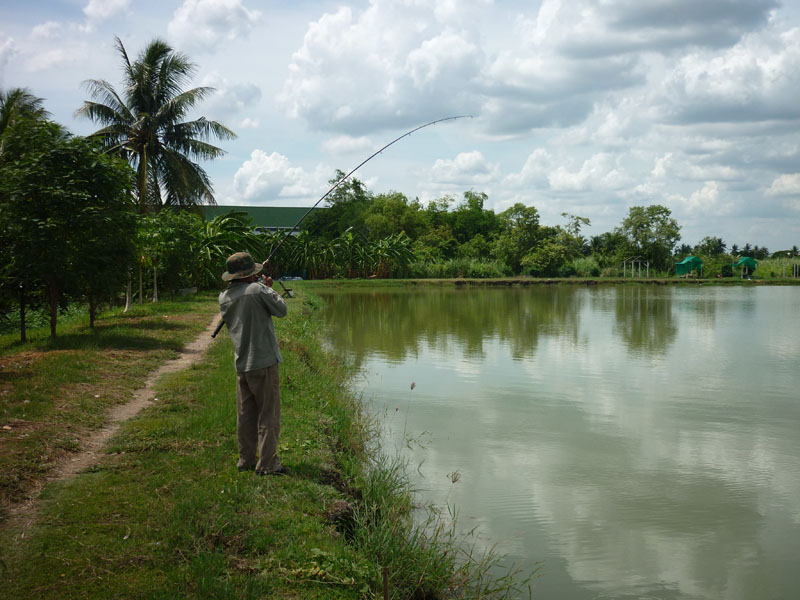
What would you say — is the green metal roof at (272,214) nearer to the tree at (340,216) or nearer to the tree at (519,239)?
the tree at (340,216)

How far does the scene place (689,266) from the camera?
59656 mm

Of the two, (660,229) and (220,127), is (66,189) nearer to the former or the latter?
(220,127)

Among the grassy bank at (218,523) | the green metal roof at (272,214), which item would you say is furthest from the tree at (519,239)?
the grassy bank at (218,523)

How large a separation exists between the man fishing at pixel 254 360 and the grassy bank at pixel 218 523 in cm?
23

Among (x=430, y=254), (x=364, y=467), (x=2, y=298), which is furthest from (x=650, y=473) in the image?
(x=430, y=254)

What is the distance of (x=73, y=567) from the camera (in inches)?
157

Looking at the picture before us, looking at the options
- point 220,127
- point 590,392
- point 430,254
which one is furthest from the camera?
point 430,254

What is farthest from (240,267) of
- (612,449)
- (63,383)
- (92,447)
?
(612,449)

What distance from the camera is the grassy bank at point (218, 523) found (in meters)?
3.98

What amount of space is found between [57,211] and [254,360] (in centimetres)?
858

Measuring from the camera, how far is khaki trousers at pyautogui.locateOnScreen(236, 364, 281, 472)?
18.4 ft

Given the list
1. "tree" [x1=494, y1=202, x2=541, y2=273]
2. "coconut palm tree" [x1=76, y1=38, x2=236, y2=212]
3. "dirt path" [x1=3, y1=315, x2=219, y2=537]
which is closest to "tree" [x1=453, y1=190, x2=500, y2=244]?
"tree" [x1=494, y1=202, x2=541, y2=273]

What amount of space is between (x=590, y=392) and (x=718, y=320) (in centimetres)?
1446

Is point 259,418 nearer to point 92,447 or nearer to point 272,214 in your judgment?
point 92,447
